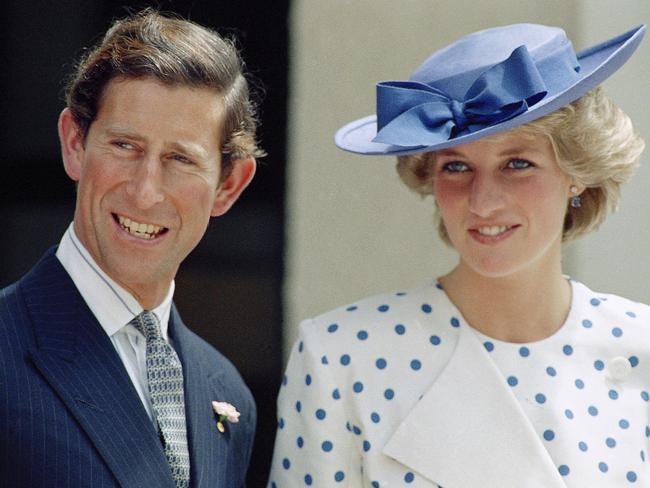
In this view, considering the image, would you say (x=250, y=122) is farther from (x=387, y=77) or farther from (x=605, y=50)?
(x=387, y=77)

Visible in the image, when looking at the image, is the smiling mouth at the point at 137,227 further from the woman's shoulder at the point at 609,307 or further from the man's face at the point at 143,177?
the woman's shoulder at the point at 609,307

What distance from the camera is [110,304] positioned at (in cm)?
273

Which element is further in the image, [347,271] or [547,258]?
[347,271]

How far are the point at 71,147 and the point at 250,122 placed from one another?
1.52ft

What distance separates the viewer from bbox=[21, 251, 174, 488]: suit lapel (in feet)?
8.28

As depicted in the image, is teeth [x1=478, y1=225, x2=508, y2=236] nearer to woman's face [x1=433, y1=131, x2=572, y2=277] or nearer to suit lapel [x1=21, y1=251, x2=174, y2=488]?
woman's face [x1=433, y1=131, x2=572, y2=277]

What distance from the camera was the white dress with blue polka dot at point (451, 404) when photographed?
281cm

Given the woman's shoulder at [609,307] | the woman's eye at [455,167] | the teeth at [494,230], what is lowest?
the woman's shoulder at [609,307]

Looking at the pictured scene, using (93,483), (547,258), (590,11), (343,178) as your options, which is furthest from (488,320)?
(590,11)

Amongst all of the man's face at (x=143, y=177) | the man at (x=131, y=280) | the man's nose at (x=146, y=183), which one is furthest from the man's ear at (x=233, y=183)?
the man's nose at (x=146, y=183)

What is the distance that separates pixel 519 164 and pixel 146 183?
2.89 ft

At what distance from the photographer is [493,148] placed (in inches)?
112

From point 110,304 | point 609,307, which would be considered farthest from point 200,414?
point 609,307

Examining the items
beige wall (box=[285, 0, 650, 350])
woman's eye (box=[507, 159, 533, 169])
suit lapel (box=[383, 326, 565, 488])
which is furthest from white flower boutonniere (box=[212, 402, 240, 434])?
beige wall (box=[285, 0, 650, 350])
